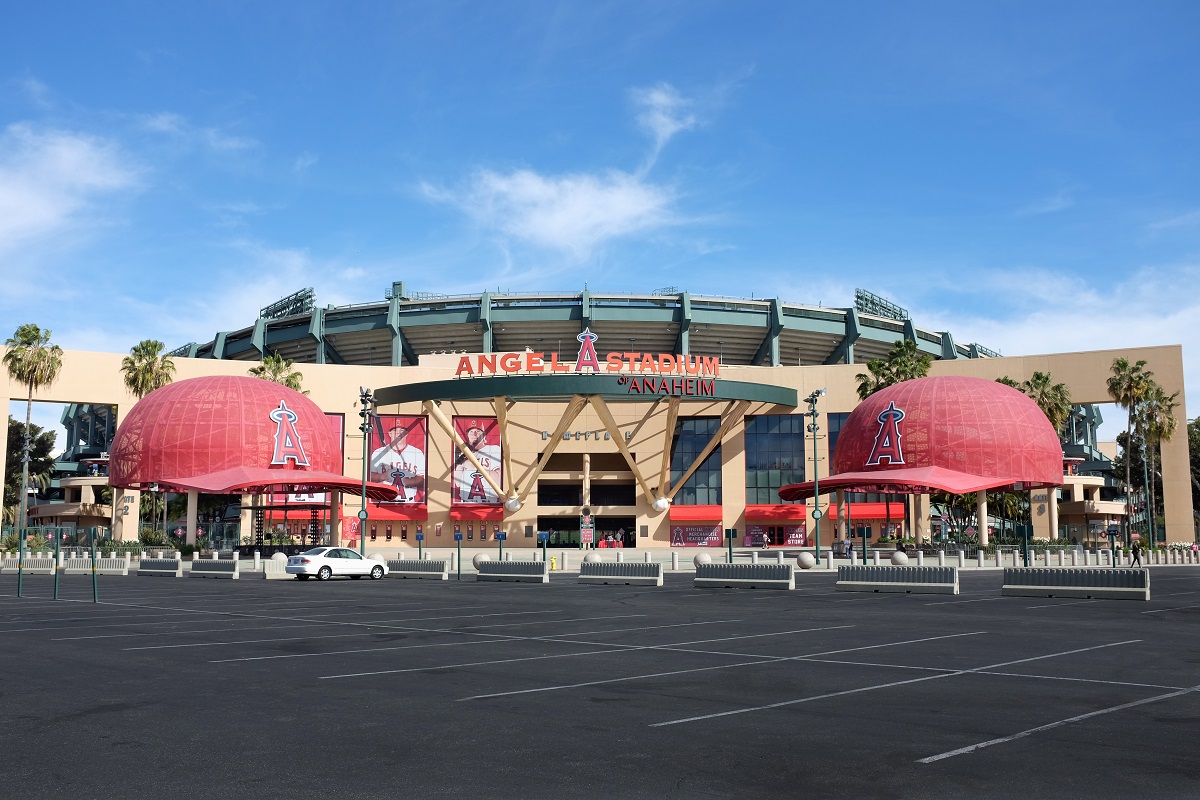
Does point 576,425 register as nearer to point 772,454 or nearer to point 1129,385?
point 772,454

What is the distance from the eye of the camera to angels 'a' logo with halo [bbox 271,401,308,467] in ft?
200

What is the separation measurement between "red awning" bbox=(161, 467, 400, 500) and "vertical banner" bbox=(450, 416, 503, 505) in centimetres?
1580

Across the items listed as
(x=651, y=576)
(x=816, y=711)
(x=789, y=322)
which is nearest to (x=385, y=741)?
(x=816, y=711)

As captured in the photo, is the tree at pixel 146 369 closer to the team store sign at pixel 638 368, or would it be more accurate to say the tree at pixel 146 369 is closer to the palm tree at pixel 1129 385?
the team store sign at pixel 638 368

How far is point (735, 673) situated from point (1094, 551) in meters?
54.9

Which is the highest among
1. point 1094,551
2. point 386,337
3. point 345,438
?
point 386,337

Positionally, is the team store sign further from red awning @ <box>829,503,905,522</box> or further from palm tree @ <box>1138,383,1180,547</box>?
palm tree @ <box>1138,383,1180,547</box>

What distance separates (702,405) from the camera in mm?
80500

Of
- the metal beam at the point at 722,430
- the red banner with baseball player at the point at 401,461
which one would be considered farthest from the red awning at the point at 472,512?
the metal beam at the point at 722,430

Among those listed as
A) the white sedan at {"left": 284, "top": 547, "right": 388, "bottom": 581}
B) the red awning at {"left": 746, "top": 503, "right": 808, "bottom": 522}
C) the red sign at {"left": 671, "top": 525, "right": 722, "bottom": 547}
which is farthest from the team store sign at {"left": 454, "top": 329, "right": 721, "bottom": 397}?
the white sedan at {"left": 284, "top": 547, "right": 388, "bottom": 581}

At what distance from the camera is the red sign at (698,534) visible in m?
79.1

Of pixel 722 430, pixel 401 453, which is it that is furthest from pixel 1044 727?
pixel 401 453

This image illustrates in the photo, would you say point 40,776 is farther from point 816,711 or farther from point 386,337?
point 386,337

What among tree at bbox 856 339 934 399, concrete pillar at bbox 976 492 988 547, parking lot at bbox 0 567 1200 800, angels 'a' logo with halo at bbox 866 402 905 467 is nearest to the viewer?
parking lot at bbox 0 567 1200 800
